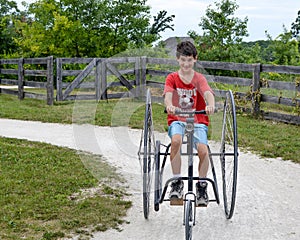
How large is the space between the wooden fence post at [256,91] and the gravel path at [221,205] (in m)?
2.85

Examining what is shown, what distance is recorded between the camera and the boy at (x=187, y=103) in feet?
13.3

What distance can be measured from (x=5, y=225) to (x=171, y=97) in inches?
68.4

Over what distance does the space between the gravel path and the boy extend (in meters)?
0.40

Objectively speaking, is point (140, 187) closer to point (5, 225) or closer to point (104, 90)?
point (5, 225)

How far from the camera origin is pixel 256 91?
10281 mm

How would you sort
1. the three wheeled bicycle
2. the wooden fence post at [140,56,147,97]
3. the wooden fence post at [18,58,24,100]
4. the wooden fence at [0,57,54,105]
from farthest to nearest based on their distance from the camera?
the wooden fence post at [18,58,24,100] → the wooden fence post at [140,56,147,97] → the wooden fence at [0,57,54,105] → the three wheeled bicycle

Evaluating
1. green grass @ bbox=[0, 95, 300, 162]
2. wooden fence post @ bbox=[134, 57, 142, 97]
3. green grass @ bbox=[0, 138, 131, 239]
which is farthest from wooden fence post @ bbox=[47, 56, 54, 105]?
green grass @ bbox=[0, 138, 131, 239]

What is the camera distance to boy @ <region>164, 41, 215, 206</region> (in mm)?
4062

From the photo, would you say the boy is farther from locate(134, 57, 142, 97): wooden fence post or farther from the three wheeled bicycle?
Result: locate(134, 57, 142, 97): wooden fence post

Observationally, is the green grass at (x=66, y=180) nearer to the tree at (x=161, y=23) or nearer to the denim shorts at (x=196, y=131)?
the denim shorts at (x=196, y=131)

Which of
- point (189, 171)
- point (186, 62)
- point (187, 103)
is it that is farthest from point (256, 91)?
point (189, 171)

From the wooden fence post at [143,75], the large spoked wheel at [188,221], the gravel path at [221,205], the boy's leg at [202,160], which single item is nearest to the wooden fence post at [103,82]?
the wooden fence post at [143,75]

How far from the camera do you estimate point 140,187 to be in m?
5.47

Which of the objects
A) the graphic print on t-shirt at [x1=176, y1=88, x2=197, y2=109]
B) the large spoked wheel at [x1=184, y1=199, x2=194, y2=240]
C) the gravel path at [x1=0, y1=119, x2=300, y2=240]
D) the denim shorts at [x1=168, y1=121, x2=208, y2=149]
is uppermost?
the graphic print on t-shirt at [x1=176, y1=88, x2=197, y2=109]
